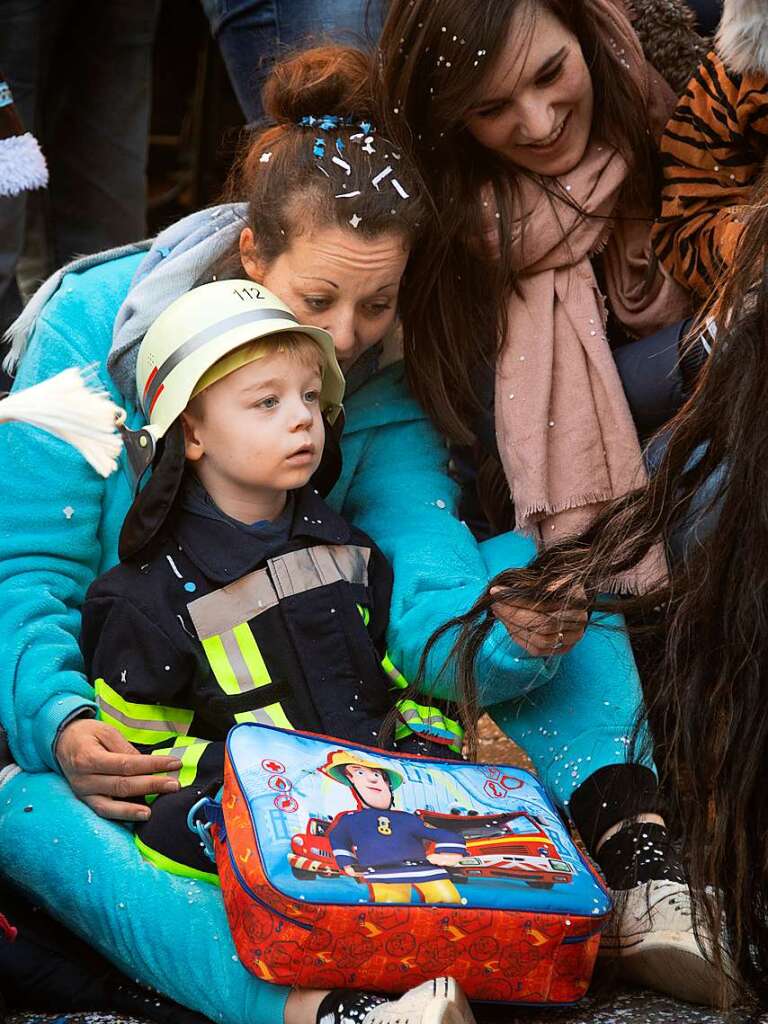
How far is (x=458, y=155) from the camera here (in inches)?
88.5

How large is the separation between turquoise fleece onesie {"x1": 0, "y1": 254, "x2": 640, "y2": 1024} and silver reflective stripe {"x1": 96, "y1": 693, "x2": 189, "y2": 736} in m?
0.06

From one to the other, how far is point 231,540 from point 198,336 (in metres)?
0.26

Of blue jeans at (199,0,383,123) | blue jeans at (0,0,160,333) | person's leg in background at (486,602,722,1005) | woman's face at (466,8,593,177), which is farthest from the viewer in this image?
blue jeans at (0,0,160,333)

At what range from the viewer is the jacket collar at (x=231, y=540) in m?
1.89

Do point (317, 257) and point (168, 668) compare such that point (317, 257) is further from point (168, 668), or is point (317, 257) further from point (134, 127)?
point (134, 127)

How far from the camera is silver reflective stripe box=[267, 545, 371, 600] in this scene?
1.90 metres

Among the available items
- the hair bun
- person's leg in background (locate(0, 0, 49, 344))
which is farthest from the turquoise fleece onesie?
person's leg in background (locate(0, 0, 49, 344))

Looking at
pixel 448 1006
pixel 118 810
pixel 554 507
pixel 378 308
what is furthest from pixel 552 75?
pixel 448 1006

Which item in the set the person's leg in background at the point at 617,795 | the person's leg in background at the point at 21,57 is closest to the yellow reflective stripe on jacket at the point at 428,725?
the person's leg in background at the point at 617,795

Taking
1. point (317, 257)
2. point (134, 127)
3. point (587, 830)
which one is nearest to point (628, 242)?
point (317, 257)

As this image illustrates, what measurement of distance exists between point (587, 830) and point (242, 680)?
465mm

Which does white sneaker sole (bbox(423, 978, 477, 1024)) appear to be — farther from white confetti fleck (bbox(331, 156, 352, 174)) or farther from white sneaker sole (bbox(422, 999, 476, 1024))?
white confetti fleck (bbox(331, 156, 352, 174))

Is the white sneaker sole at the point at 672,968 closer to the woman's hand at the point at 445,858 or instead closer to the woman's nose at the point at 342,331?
the woman's hand at the point at 445,858

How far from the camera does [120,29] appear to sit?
3.29 meters
